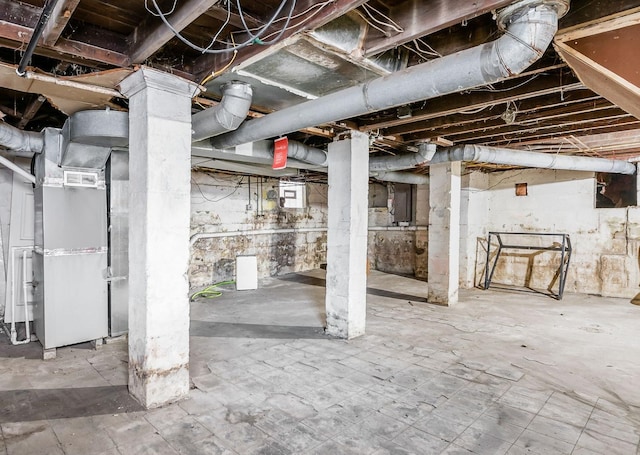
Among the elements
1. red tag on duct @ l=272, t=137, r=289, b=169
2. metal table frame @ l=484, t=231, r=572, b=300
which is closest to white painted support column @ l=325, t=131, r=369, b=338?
red tag on duct @ l=272, t=137, r=289, b=169

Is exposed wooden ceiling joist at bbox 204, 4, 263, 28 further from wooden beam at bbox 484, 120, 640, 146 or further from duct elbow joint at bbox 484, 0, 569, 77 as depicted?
wooden beam at bbox 484, 120, 640, 146

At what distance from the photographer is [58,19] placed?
1.67m

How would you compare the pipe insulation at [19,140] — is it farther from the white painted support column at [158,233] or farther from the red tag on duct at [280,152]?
the red tag on duct at [280,152]

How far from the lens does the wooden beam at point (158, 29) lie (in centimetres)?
164

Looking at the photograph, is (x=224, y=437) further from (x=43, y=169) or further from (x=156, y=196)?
(x=43, y=169)

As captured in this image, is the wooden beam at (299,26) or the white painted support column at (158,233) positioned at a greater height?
the wooden beam at (299,26)

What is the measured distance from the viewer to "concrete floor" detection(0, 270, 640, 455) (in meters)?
2.02

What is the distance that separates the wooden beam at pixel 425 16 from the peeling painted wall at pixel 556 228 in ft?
16.2

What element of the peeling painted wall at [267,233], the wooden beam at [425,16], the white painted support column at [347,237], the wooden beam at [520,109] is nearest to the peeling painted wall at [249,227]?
the peeling painted wall at [267,233]

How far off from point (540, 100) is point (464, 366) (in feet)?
7.68

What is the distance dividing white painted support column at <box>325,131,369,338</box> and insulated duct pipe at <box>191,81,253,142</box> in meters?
1.39

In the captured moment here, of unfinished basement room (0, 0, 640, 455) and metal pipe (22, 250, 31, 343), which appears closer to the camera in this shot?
unfinished basement room (0, 0, 640, 455)

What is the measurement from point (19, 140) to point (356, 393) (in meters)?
3.48

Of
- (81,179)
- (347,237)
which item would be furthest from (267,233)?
(81,179)
